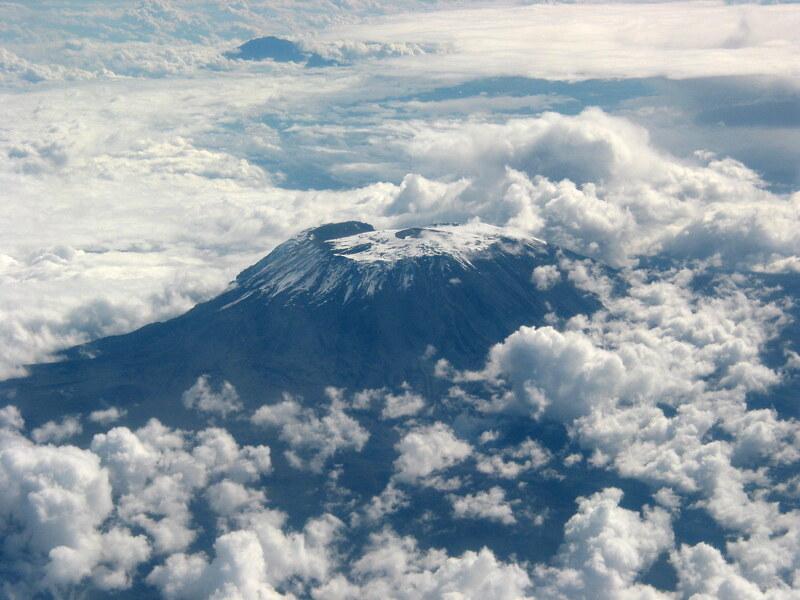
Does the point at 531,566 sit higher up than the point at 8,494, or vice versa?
the point at 8,494

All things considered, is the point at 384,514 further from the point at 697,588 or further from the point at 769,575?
the point at 769,575

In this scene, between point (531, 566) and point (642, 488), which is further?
point (642, 488)

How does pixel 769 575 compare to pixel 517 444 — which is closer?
pixel 769 575

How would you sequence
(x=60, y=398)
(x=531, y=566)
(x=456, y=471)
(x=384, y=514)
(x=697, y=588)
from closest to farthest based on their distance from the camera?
(x=697, y=588) → (x=531, y=566) → (x=384, y=514) → (x=456, y=471) → (x=60, y=398)

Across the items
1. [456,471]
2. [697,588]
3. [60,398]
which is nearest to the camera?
[697,588]

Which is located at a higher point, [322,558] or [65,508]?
[65,508]

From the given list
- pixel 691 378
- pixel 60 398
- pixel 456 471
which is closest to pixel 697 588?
pixel 456 471

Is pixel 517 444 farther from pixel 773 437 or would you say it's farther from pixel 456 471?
pixel 773 437

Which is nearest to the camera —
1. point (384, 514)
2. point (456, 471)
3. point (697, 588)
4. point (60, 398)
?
point (697, 588)

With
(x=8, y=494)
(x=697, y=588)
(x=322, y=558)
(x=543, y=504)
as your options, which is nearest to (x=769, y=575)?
(x=697, y=588)
